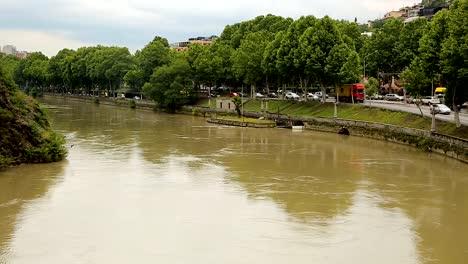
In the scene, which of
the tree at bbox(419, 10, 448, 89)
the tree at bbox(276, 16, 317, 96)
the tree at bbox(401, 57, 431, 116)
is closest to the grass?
the tree at bbox(401, 57, 431, 116)

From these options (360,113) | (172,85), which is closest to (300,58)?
(360,113)

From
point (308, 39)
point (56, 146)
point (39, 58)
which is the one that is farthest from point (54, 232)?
point (39, 58)

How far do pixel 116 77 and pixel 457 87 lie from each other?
7868cm

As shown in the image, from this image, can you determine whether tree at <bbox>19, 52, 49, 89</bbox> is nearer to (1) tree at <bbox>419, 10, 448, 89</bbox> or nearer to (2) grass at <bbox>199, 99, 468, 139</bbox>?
(2) grass at <bbox>199, 99, 468, 139</bbox>

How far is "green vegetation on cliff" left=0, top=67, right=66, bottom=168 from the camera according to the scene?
113ft

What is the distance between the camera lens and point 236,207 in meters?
25.0

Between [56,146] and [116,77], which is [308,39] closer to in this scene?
[56,146]

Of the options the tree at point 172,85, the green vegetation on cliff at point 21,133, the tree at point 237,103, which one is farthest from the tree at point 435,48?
the tree at point 172,85

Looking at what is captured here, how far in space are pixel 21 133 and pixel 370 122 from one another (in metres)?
30.5

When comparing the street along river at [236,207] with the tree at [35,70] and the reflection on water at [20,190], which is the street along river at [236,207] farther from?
the tree at [35,70]

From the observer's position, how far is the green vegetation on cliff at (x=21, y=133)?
1356 inches

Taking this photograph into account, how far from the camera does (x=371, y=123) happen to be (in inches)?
2016

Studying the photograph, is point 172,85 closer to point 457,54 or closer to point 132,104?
point 132,104

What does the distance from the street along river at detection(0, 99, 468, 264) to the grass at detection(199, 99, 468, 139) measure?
3177 millimetres
